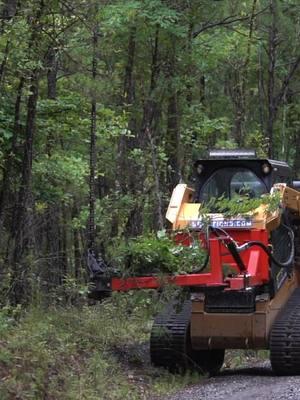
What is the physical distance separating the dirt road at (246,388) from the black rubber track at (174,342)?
42cm

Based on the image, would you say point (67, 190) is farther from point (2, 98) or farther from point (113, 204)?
point (2, 98)

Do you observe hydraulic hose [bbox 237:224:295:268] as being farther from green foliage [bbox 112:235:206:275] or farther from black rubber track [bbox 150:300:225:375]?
black rubber track [bbox 150:300:225:375]

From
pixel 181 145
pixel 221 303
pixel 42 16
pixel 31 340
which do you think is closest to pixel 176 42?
pixel 181 145

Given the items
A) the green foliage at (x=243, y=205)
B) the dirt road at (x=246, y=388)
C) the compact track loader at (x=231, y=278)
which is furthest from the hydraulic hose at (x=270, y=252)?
the dirt road at (x=246, y=388)

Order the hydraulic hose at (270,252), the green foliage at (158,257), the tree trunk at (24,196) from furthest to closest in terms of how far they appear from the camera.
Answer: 1. the tree trunk at (24,196)
2. the hydraulic hose at (270,252)
3. the green foliage at (158,257)

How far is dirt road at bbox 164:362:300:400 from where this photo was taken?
26.7 ft

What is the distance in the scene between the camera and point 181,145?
19.8 m

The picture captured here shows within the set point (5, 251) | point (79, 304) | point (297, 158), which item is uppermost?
point (297, 158)

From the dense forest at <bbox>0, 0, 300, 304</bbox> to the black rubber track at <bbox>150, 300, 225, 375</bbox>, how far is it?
1.30 m

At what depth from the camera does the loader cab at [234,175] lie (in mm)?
10633

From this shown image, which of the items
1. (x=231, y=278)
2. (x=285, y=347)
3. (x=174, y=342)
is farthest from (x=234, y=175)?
(x=285, y=347)

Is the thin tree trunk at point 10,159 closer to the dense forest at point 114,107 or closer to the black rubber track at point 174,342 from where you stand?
the dense forest at point 114,107

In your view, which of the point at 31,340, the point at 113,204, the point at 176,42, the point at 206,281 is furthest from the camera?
the point at 176,42

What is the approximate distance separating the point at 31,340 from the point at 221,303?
102 inches
